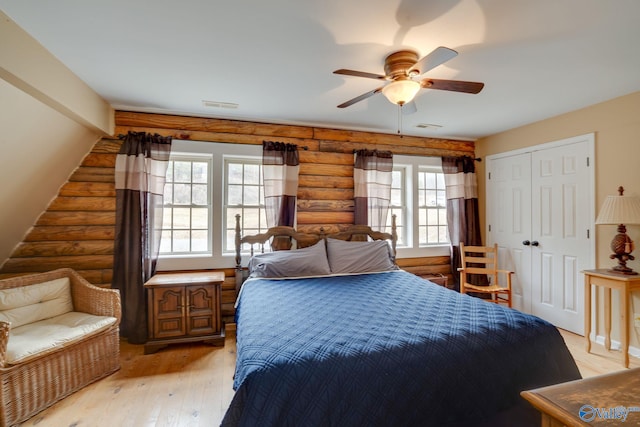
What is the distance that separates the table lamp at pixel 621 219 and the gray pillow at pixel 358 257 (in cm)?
202

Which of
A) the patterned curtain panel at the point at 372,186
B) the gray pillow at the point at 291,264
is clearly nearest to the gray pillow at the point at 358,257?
the gray pillow at the point at 291,264

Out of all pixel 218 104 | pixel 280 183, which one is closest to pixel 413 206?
pixel 280 183

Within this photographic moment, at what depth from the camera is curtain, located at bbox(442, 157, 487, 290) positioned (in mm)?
4195

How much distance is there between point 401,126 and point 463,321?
269cm

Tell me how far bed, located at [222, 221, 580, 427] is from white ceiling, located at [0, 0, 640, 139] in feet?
5.86

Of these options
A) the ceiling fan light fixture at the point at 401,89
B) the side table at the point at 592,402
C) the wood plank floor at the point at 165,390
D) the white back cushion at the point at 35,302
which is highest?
the ceiling fan light fixture at the point at 401,89

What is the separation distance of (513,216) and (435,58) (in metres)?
3.15

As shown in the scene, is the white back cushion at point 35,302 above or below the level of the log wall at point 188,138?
below

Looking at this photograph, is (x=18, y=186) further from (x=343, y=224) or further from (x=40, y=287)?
(x=343, y=224)

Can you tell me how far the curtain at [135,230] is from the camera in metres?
3.01

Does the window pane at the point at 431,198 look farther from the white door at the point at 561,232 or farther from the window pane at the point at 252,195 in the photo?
the window pane at the point at 252,195

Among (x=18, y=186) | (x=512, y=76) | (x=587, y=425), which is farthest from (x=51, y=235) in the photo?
(x=512, y=76)

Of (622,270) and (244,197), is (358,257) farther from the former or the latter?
(622,270)

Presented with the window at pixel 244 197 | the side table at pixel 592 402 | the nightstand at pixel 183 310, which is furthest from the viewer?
the window at pixel 244 197
